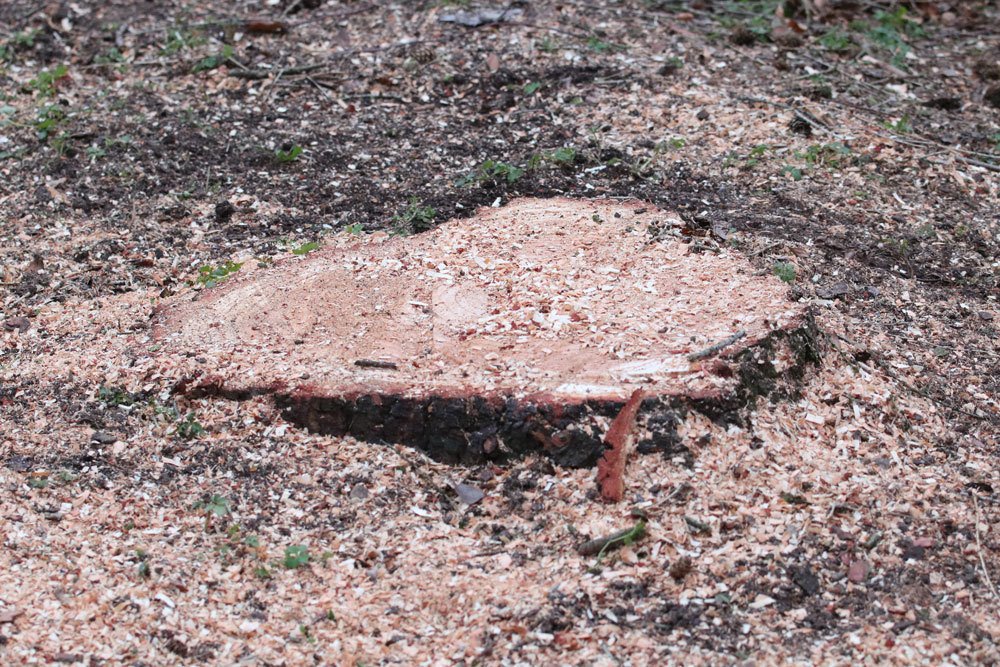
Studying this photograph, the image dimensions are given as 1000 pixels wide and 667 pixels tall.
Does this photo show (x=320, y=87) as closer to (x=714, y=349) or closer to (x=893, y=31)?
(x=714, y=349)

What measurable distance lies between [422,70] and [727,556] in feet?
10.3

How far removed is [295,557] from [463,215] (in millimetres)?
1612

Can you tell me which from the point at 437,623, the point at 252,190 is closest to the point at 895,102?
the point at 252,190

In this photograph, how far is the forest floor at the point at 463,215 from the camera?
Answer: 266 cm

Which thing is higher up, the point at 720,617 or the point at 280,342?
the point at 280,342

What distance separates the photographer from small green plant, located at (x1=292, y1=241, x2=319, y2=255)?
3773mm

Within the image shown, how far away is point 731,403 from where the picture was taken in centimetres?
299

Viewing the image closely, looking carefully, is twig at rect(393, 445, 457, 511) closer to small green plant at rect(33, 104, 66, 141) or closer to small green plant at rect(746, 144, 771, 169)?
small green plant at rect(746, 144, 771, 169)

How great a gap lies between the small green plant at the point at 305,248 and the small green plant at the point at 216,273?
198 mm

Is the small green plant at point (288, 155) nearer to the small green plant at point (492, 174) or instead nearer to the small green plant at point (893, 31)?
the small green plant at point (492, 174)

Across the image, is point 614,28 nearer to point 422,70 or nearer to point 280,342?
point 422,70

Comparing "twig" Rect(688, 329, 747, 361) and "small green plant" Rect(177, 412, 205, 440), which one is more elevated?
"twig" Rect(688, 329, 747, 361)

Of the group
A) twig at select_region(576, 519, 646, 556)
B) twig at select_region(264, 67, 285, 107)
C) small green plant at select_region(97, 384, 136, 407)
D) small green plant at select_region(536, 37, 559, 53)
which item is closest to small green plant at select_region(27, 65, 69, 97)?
twig at select_region(264, 67, 285, 107)

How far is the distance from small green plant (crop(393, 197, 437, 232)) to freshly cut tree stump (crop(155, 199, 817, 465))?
0.21 metres
